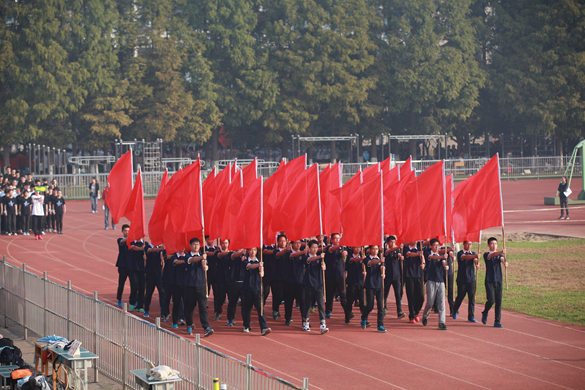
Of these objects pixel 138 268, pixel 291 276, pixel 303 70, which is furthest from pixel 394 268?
pixel 303 70

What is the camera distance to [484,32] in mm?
58094

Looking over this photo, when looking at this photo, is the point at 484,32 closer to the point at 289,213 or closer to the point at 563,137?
the point at 563,137

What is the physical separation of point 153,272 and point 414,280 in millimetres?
5244

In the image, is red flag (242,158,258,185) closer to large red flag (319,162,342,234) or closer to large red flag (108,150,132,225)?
large red flag (319,162,342,234)

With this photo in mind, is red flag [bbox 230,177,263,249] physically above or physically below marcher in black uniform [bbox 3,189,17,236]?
above

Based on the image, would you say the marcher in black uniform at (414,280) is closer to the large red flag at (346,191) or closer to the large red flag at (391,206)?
the large red flag at (391,206)

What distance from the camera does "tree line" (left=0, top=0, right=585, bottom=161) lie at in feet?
159

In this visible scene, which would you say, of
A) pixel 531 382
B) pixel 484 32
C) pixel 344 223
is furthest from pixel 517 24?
pixel 531 382

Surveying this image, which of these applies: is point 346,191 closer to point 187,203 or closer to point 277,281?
point 277,281

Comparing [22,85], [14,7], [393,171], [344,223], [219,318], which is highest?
[14,7]

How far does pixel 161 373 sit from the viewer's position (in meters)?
7.57

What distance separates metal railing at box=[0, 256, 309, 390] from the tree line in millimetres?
35893

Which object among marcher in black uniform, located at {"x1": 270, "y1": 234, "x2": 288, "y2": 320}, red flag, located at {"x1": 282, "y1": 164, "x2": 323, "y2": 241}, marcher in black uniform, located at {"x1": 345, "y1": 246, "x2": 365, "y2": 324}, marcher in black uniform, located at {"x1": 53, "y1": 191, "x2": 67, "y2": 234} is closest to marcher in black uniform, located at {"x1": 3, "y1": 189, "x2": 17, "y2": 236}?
marcher in black uniform, located at {"x1": 53, "y1": 191, "x2": 67, "y2": 234}

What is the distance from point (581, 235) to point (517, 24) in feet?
118
